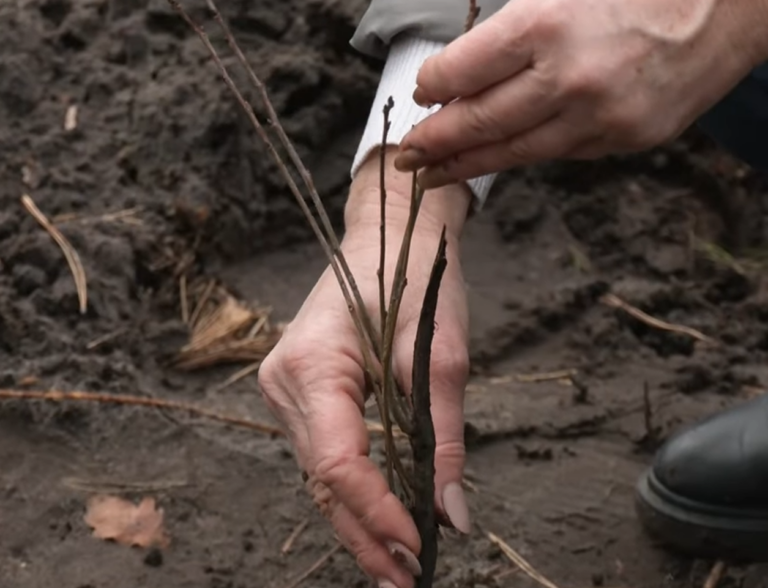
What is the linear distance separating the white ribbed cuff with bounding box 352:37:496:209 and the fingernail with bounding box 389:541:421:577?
0.56 meters

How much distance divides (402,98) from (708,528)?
806 mm

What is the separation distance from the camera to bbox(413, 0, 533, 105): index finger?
1.12 metres

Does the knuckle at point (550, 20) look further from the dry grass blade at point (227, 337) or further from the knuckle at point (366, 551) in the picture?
the dry grass blade at point (227, 337)

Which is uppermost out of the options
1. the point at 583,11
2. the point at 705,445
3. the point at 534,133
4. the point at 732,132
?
the point at 583,11

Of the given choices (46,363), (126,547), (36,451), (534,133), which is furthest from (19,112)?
(534,133)

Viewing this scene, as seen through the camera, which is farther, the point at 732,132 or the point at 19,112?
the point at 19,112

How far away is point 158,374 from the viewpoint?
7.24 feet

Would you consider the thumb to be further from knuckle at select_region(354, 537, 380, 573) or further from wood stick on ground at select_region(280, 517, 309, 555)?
Answer: wood stick on ground at select_region(280, 517, 309, 555)

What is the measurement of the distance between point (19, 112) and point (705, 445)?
1589mm

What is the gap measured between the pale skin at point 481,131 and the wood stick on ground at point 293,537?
404 millimetres

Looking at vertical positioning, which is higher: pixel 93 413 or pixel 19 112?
pixel 19 112

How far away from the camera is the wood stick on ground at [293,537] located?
1.83m

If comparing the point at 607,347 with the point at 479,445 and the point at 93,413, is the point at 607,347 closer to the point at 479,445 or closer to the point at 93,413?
the point at 479,445

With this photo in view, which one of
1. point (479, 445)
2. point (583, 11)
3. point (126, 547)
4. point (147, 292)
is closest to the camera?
point (583, 11)
